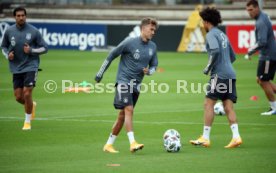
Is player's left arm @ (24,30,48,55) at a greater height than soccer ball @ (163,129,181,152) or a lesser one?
greater

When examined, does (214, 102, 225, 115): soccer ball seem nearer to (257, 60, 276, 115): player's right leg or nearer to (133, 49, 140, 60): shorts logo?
(257, 60, 276, 115): player's right leg

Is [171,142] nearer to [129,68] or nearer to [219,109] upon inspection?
[129,68]

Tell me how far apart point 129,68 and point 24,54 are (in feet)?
12.7

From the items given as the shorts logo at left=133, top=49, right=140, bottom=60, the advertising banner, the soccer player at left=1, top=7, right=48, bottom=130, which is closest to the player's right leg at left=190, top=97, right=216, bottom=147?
the shorts logo at left=133, top=49, right=140, bottom=60

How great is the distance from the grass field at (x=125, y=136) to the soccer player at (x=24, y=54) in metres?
0.73

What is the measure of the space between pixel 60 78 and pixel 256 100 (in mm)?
9054

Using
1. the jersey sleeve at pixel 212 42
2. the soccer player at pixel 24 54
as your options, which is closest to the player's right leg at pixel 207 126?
the jersey sleeve at pixel 212 42

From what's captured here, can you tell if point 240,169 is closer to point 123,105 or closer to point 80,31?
point 123,105

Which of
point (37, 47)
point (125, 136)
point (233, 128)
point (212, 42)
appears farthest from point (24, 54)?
point (233, 128)

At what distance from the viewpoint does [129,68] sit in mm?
13859

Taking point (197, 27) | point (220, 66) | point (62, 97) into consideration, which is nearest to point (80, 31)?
point (197, 27)

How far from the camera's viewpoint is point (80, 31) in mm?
45406

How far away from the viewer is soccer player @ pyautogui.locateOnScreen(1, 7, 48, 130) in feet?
55.1

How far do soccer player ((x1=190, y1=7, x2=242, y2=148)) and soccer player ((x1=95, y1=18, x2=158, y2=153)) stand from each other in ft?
3.57
